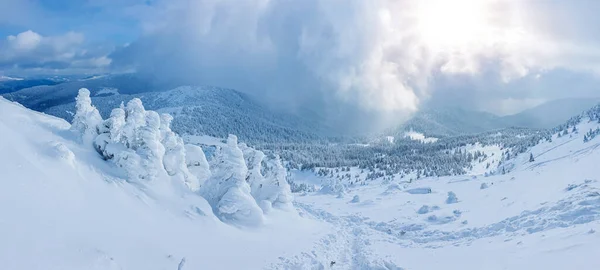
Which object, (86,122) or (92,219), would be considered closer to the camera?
(92,219)

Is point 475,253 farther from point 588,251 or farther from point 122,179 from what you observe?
point 122,179

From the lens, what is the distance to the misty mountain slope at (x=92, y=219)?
15.8m

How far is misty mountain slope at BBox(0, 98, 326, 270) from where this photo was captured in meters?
15.8

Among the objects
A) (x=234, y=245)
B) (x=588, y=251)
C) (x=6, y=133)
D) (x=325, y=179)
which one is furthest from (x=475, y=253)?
(x=325, y=179)

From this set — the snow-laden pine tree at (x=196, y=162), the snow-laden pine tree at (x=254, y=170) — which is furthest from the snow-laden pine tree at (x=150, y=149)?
the snow-laden pine tree at (x=254, y=170)

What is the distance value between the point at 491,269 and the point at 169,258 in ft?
53.6

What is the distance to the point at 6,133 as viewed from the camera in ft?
66.8

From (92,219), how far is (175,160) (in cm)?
1278

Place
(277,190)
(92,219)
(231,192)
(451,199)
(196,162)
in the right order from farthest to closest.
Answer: (451,199), (277,190), (196,162), (231,192), (92,219)

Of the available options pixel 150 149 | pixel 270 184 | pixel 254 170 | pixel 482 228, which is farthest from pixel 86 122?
pixel 482 228

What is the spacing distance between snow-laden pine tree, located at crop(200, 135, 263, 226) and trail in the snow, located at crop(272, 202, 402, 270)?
5538 millimetres

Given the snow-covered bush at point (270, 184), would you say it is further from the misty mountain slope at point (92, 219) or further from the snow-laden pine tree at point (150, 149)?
the snow-laden pine tree at point (150, 149)

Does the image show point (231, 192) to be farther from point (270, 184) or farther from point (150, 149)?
point (270, 184)

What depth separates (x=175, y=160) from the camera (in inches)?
1249
